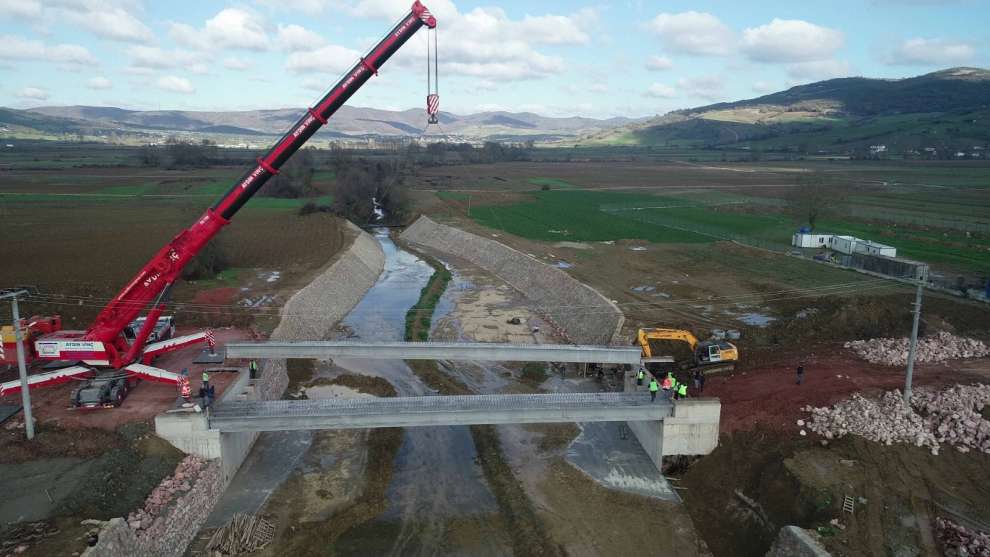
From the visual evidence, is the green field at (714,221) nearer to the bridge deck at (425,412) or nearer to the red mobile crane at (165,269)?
the bridge deck at (425,412)

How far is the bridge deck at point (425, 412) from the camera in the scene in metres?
25.2

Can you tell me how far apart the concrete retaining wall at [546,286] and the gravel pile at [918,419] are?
1522cm

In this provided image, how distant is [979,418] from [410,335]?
103 ft

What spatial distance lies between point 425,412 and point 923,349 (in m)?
24.9

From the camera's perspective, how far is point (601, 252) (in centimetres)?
6378

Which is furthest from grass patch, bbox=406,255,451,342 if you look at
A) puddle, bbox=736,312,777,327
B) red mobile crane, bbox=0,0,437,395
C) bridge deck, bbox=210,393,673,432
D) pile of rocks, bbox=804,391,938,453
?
pile of rocks, bbox=804,391,938,453

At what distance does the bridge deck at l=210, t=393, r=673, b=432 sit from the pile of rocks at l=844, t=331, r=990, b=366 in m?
12.3

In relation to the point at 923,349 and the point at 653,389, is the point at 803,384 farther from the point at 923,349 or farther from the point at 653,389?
the point at 923,349

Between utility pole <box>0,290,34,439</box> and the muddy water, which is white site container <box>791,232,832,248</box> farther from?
utility pole <box>0,290,34,439</box>

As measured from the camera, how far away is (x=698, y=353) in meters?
33.6

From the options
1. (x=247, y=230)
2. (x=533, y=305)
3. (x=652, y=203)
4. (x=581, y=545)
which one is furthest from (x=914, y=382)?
(x=652, y=203)

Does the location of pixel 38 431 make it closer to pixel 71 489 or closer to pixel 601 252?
pixel 71 489

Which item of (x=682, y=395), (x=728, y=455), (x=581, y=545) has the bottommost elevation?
(x=581, y=545)

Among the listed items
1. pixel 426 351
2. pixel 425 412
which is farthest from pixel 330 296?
pixel 425 412
